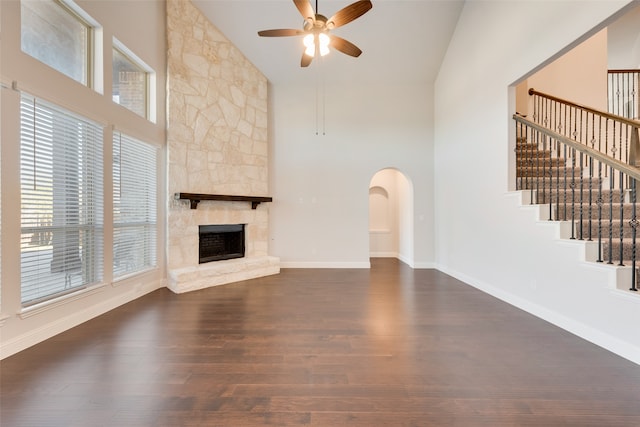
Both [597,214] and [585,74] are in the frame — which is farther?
[585,74]

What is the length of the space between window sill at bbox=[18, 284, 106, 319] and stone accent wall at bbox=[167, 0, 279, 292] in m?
1.09

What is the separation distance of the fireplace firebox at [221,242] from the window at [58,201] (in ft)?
5.95

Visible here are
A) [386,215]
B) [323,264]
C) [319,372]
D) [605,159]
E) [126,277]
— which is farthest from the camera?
[386,215]

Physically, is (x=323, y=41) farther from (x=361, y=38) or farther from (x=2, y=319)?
(x=2, y=319)

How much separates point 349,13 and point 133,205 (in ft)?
12.2

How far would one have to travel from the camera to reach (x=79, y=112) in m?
2.88

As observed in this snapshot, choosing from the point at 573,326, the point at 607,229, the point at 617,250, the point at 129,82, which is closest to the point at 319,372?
the point at 573,326

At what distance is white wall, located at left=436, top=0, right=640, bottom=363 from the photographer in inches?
98.6

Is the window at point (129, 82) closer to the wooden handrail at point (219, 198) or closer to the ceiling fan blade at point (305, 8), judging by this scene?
the wooden handrail at point (219, 198)

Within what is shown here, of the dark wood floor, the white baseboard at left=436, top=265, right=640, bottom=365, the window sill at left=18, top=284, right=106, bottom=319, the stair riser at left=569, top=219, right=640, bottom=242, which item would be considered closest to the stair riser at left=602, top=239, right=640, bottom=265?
the stair riser at left=569, top=219, right=640, bottom=242

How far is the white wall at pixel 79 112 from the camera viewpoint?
2.25 m

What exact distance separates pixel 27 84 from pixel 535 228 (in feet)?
17.5

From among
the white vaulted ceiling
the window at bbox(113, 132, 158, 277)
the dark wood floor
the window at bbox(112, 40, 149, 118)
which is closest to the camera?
the dark wood floor

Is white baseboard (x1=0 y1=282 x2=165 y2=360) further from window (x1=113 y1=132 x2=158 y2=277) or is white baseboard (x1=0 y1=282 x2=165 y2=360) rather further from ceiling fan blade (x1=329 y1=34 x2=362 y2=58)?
ceiling fan blade (x1=329 y1=34 x2=362 y2=58)
